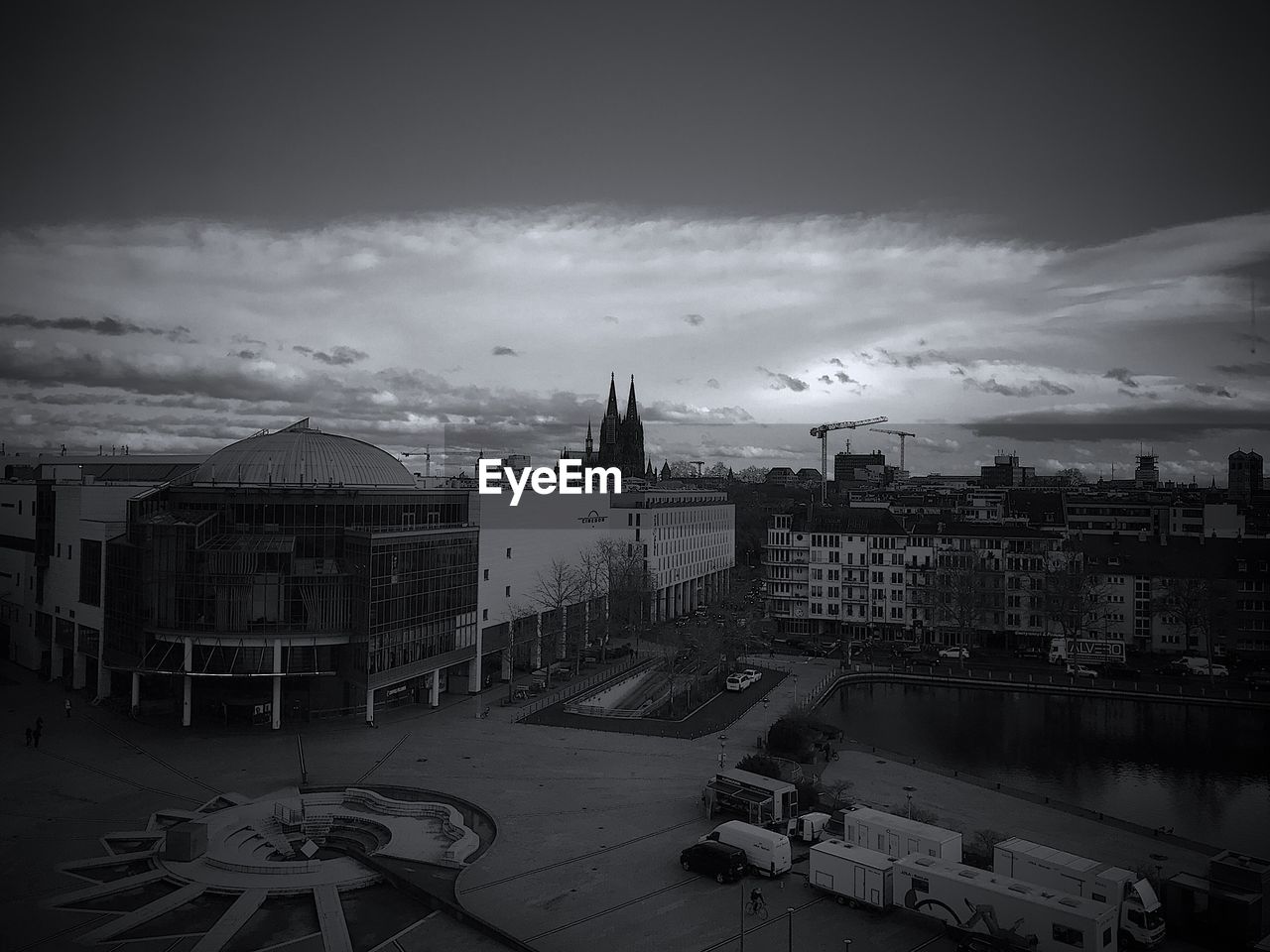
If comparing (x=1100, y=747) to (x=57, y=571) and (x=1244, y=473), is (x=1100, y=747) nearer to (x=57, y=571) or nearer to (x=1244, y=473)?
(x=57, y=571)

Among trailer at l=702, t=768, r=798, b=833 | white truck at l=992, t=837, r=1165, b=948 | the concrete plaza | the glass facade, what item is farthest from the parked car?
the glass facade

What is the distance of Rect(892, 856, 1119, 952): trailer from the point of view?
22.4m

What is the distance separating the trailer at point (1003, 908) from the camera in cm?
2238

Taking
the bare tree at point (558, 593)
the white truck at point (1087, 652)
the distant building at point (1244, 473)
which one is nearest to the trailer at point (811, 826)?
the bare tree at point (558, 593)


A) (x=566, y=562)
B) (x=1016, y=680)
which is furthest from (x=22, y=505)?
(x=1016, y=680)

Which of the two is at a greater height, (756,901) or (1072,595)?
(1072,595)

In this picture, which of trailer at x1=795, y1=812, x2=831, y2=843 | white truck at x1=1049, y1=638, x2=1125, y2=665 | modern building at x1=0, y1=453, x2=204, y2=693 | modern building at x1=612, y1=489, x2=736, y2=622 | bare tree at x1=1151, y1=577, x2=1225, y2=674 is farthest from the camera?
Result: modern building at x1=612, y1=489, x2=736, y2=622

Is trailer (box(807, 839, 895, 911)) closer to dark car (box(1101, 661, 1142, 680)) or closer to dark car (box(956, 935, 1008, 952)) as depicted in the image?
dark car (box(956, 935, 1008, 952))

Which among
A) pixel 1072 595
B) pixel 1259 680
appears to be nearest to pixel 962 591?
pixel 1072 595

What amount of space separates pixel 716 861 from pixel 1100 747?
1191 inches

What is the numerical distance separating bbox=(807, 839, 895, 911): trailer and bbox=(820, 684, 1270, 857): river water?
16669 millimetres

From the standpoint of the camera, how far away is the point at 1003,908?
23.7 m

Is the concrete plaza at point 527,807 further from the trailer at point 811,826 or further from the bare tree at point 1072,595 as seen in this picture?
the bare tree at point 1072,595

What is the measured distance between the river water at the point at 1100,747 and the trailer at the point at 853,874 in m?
16.7
